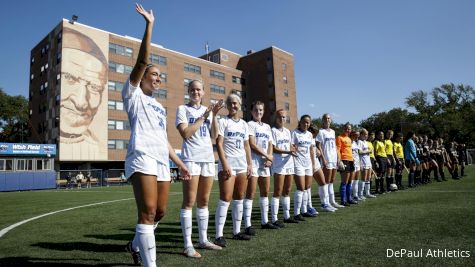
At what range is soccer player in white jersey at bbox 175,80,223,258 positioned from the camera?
4.64 metres

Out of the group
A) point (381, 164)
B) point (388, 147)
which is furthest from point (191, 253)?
point (388, 147)

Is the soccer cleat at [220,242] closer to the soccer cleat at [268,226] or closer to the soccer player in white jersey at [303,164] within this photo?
the soccer cleat at [268,226]

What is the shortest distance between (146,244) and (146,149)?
0.98 meters

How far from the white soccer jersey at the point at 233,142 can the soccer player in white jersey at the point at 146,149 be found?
1.77 m

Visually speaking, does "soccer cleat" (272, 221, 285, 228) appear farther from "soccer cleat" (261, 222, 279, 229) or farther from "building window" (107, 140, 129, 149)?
"building window" (107, 140, 129, 149)

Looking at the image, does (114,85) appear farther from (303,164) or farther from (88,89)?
(303,164)

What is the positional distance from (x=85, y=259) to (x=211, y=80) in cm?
5986

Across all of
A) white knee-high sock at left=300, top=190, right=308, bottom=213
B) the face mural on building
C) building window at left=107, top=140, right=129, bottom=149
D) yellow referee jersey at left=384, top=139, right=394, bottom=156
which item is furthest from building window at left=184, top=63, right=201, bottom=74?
white knee-high sock at left=300, top=190, right=308, bottom=213

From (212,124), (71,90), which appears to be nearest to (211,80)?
(71,90)

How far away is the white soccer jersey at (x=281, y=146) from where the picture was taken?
697 centimetres

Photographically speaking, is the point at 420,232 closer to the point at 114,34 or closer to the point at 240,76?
the point at 114,34

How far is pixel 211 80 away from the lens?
63062mm
